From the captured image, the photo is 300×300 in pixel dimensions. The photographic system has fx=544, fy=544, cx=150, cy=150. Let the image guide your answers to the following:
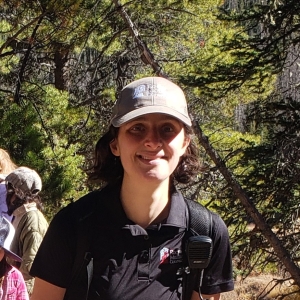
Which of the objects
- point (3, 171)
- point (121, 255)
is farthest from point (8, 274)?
point (3, 171)

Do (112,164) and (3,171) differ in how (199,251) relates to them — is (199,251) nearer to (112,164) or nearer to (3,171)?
(112,164)

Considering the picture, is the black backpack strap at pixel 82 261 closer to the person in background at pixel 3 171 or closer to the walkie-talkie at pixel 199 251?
the walkie-talkie at pixel 199 251

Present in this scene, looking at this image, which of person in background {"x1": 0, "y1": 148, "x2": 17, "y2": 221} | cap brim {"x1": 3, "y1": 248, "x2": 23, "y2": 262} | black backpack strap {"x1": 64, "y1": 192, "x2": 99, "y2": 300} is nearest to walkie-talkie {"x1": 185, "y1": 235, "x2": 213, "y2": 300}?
black backpack strap {"x1": 64, "y1": 192, "x2": 99, "y2": 300}

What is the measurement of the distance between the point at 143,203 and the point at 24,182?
1.73m

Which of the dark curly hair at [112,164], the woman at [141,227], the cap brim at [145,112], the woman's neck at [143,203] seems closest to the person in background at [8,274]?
the dark curly hair at [112,164]

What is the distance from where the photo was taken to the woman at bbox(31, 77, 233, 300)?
62.7 inches

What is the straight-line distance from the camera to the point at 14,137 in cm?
574

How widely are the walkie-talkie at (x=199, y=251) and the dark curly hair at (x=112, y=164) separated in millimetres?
339

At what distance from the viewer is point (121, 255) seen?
63.4 inches

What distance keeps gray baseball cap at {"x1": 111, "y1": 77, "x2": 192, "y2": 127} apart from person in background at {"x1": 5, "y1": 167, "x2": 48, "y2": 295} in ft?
5.32

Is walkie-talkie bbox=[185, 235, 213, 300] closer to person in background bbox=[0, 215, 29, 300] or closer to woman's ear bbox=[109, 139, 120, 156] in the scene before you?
woman's ear bbox=[109, 139, 120, 156]

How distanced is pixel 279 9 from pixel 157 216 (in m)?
4.11

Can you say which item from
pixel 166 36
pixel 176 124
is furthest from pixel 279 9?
pixel 176 124

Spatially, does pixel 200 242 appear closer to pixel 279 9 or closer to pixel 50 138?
pixel 279 9
